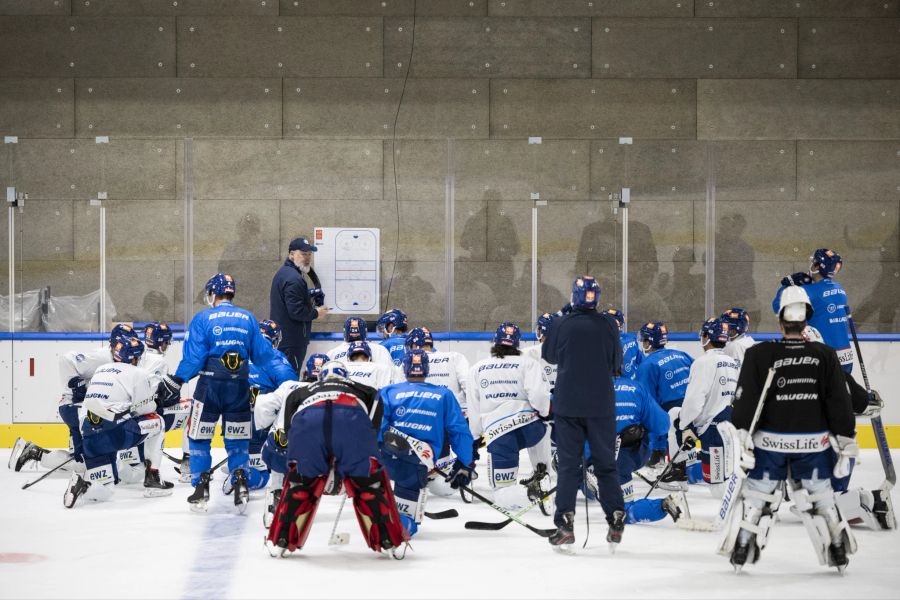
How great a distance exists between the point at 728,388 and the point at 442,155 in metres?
3.98

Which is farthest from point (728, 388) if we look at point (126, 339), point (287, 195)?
point (287, 195)

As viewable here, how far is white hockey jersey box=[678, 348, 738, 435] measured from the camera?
24.7ft

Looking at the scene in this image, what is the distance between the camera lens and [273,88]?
1187cm

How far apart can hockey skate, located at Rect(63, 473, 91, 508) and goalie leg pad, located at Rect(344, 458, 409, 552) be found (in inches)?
106

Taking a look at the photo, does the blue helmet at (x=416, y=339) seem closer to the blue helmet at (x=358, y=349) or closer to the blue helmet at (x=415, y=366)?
the blue helmet at (x=358, y=349)

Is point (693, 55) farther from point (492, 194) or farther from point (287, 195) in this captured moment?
point (287, 195)

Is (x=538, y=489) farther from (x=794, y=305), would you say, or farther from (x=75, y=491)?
(x=75, y=491)

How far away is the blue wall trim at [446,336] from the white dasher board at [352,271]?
33 cm

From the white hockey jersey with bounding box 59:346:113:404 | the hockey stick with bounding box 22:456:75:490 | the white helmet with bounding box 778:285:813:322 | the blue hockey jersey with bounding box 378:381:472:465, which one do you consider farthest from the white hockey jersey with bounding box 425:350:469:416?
the white helmet with bounding box 778:285:813:322

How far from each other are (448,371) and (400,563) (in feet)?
8.86

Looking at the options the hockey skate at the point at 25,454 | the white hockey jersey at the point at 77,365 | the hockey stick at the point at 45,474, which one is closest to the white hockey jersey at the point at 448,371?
the white hockey jersey at the point at 77,365

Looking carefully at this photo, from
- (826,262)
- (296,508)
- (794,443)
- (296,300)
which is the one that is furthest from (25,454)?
(826,262)

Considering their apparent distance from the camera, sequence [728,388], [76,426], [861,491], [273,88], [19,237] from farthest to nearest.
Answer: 1. [273,88]
2. [19,237]
3. [76,426]
4. [728,388]
5. [861,491]

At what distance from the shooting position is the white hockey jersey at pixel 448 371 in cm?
824
